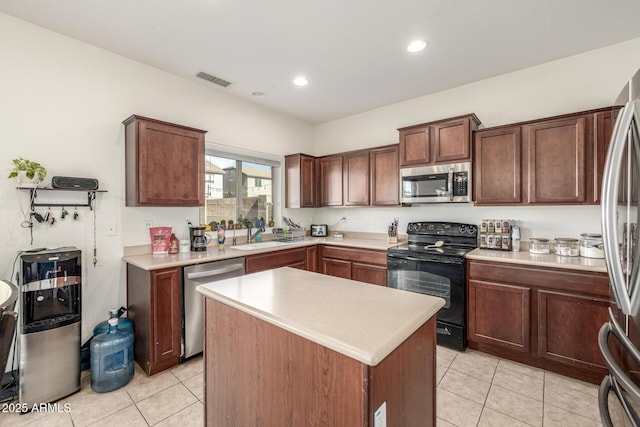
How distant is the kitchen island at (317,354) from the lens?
3.01ft

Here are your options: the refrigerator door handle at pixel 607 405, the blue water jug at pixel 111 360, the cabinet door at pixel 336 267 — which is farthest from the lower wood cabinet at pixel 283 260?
the refrigerator door handle at pixel 607 405

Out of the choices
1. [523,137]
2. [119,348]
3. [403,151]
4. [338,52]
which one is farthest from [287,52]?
[119,348]

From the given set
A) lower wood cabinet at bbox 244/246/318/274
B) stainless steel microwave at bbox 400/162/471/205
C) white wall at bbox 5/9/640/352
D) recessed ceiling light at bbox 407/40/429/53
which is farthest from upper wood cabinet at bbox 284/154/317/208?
recessed ceiling light at bbox 407/40/429/53

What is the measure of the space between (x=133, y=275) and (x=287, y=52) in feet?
8.29

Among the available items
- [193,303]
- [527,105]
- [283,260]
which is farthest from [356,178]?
[193,303]

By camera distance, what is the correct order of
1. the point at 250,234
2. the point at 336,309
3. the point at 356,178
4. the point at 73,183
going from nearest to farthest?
the point at 336,309 → the point at 73,183 → the point at 250,234 → the point at 356,178

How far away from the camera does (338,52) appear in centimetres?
268

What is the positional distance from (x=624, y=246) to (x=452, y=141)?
2.20 meters

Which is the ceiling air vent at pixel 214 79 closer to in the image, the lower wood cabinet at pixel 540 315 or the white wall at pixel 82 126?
the white wall at pixel 82 126

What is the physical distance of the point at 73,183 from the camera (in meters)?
2.35

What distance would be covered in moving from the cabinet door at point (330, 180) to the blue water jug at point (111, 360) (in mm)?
2928

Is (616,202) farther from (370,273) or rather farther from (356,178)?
(356,178)

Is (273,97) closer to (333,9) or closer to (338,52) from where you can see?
(338,52)

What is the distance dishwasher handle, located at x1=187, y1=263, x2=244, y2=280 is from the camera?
2.58 meters
